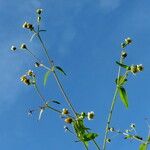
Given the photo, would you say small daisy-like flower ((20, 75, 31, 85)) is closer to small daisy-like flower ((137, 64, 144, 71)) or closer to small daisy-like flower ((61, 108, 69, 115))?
small daisy-like flower ((61, 108, 69, 115))

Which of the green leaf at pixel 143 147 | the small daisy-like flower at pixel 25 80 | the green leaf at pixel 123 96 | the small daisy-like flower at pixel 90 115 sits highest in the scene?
the small daisy-like flower at pixel 25 80

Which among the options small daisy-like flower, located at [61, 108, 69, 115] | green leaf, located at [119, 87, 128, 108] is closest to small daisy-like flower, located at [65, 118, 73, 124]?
small daisy-like flower, located at [61, 108, 69, 115]

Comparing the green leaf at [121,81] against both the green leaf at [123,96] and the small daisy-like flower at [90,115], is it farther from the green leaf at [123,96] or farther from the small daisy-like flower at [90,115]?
the small daisy-like flower at [90,115]

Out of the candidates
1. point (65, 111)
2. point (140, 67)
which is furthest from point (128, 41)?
point (65, 111)

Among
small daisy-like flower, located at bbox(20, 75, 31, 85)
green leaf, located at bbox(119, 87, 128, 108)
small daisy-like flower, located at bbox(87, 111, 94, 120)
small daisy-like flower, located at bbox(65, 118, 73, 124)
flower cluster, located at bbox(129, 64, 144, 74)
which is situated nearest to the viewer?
small daisy-like flower, located at bbox(65, 118, 73, 124)

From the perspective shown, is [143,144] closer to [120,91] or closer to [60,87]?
[120,91]

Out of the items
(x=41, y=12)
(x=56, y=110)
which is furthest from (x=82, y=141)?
(x=41, y=12)

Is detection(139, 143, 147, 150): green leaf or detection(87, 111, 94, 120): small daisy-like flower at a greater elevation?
detection(87, 111, 94, 120): small daisy-like flower

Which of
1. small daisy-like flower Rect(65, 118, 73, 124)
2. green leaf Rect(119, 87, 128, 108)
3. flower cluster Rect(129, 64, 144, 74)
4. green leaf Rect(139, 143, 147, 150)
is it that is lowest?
green leaf Rect(139, 143, 147, 150)

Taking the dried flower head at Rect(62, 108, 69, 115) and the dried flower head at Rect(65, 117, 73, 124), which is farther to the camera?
the dried flower head at Rect(62, 108, 69, 115)

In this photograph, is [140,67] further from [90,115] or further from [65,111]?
[65,111]

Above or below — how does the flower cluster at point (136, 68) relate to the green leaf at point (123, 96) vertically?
above

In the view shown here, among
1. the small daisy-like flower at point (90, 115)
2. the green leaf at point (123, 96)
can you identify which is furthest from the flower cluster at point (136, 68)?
the small daisy-like flower at point (90, 115)
